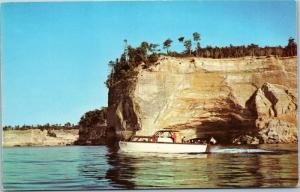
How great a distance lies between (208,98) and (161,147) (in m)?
0.54

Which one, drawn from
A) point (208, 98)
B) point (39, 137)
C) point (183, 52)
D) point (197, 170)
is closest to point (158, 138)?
point (197, 170)

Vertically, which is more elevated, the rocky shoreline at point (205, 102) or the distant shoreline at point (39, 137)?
the rocky shoreline at point (205, 102)

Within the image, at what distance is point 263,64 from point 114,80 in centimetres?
119

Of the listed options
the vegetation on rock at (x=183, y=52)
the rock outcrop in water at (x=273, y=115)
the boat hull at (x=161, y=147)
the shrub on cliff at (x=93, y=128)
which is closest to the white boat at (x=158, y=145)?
the boat hull at (x=161, y=147)

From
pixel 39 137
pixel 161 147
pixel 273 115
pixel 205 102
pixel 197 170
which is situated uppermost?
pixel 205 102

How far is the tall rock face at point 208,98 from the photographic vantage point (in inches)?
199

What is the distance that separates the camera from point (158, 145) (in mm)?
5066

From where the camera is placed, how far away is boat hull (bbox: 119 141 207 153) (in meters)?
5.05

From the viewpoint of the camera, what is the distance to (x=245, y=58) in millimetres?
5082

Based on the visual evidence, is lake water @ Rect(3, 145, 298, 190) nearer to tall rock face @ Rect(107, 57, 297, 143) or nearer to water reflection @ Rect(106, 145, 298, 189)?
water reflection @ Rect(106, 145, 298, 189)

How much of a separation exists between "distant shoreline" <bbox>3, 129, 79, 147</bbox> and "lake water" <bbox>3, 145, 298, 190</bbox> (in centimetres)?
4

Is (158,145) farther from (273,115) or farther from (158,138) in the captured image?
(273,115)

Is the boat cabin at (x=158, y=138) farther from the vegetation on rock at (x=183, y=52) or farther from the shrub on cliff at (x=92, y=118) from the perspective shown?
the vegetation on rock at (x=183, y=52)

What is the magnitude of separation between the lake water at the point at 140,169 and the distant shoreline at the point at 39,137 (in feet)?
0.15
